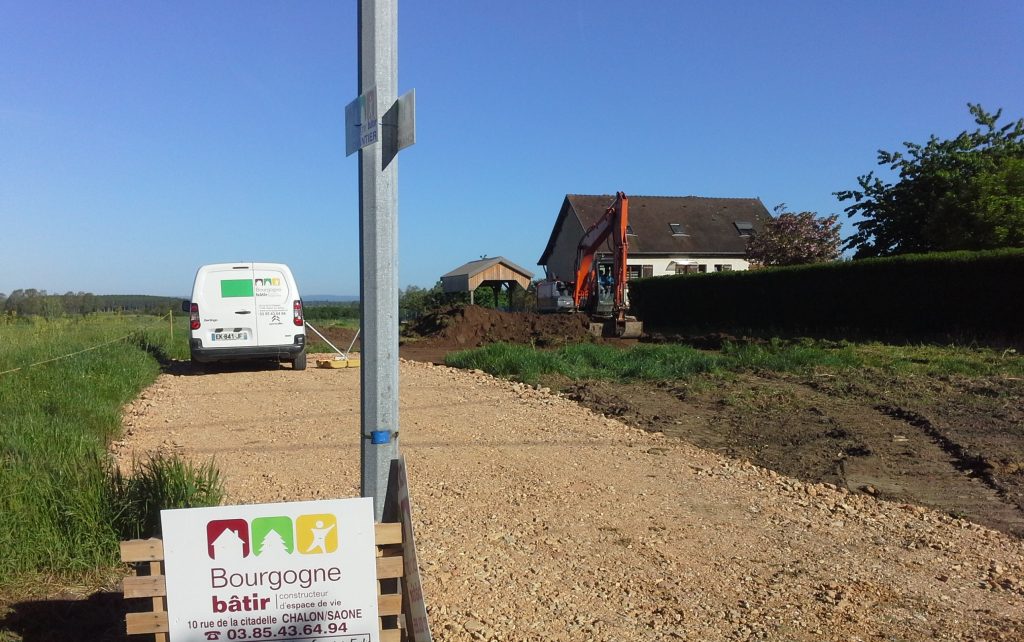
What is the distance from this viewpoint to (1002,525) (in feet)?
18.9

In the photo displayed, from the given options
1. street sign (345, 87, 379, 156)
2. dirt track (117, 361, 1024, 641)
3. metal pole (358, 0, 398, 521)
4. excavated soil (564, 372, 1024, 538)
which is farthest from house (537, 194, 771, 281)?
metal pole (358, 0, 398, 521)

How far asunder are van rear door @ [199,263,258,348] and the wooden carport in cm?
3210

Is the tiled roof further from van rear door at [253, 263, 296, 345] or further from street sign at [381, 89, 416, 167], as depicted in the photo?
street sign at [381, 89, 416, 167]

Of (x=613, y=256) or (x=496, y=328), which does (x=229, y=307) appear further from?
(x=613, y=256)

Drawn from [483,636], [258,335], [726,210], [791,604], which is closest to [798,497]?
[791,604]

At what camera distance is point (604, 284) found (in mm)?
27328

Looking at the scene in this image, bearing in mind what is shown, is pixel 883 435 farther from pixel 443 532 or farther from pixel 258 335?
pixel 258 335

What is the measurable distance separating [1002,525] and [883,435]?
2.90m

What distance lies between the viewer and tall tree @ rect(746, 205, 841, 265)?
3975 centimetres

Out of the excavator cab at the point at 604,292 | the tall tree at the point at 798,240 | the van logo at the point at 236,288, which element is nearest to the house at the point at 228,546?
the van logo at the point at 236,288

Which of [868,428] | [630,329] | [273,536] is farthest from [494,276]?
[273,536]

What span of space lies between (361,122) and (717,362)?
11.6m

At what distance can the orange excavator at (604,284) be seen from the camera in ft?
82.4

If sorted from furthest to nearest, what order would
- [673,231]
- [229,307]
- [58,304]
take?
[673,231], [58,304], [229,307]
